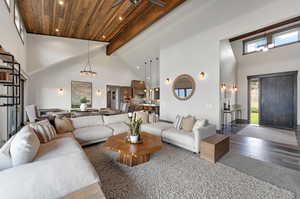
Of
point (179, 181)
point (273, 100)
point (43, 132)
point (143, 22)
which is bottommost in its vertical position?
point (179, 181)

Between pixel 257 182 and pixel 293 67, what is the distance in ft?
19.9

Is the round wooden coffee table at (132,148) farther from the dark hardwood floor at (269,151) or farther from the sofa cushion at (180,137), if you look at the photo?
the dark hardwood floor at (269,151)

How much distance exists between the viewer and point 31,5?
4035 millimetres

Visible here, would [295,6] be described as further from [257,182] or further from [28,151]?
[28,151]

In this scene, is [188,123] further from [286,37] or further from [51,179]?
[286,37]

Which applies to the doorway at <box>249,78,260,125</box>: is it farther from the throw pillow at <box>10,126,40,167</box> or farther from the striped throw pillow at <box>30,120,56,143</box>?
the throw pillow at <box>10,126,40,167</box>

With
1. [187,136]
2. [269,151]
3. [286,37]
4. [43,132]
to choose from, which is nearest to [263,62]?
[286,37]

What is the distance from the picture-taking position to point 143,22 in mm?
4750

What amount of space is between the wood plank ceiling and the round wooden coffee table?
12.1 feet

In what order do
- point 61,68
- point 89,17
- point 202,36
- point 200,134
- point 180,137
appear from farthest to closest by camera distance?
point 61,68
point 202,36
point 89,17
point 180,137
point 200,134

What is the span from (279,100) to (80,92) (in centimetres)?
1020

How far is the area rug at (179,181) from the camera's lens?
1828 mm

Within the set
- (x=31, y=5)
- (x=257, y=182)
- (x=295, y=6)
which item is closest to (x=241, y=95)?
(x=295, y=6)

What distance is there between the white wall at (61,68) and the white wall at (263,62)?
740cm
